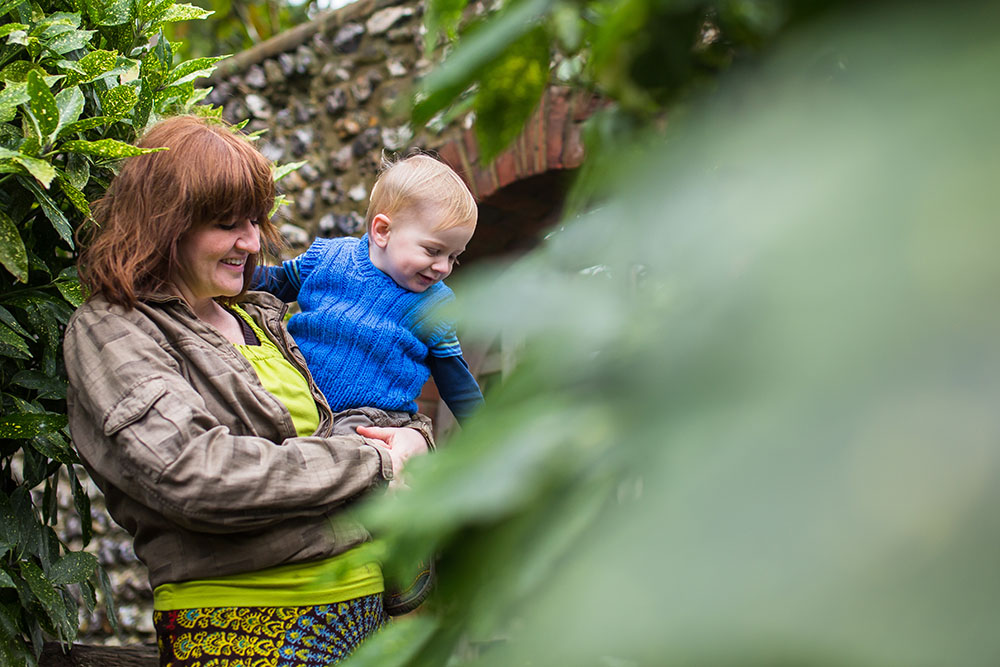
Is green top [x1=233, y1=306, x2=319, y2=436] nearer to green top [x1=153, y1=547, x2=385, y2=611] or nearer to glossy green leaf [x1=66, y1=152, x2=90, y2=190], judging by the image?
green top [x1=153, y1=547, x2=385, y2=611]

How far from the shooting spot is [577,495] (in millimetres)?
217

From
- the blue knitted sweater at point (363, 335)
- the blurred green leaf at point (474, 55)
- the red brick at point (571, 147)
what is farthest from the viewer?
the red brick at point (571, 147)

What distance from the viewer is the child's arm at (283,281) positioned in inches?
65.6

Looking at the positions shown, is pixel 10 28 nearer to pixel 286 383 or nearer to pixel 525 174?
pixel 286 383

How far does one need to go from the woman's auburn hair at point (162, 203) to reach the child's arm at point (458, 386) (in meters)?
0.50

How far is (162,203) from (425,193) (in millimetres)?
526

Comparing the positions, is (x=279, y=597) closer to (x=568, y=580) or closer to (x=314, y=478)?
(x=314, y=478)

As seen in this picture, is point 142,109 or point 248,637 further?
point 142,109

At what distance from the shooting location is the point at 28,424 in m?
1.22

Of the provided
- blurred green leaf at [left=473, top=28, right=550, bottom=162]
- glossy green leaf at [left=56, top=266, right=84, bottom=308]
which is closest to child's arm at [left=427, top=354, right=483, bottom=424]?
glossy green leaf at [left=56, top=266, right=84, bottom=308]

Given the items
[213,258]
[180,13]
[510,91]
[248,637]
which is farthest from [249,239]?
[510,91]

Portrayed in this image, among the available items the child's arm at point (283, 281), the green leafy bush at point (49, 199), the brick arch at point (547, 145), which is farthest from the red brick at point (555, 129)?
the green leafy bush at point (49, 199)

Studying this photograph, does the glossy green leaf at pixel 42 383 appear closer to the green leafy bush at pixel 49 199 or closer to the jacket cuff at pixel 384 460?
the green leafy bush at pixel 49 199

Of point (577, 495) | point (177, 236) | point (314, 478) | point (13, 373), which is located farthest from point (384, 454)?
point (577, 495)
